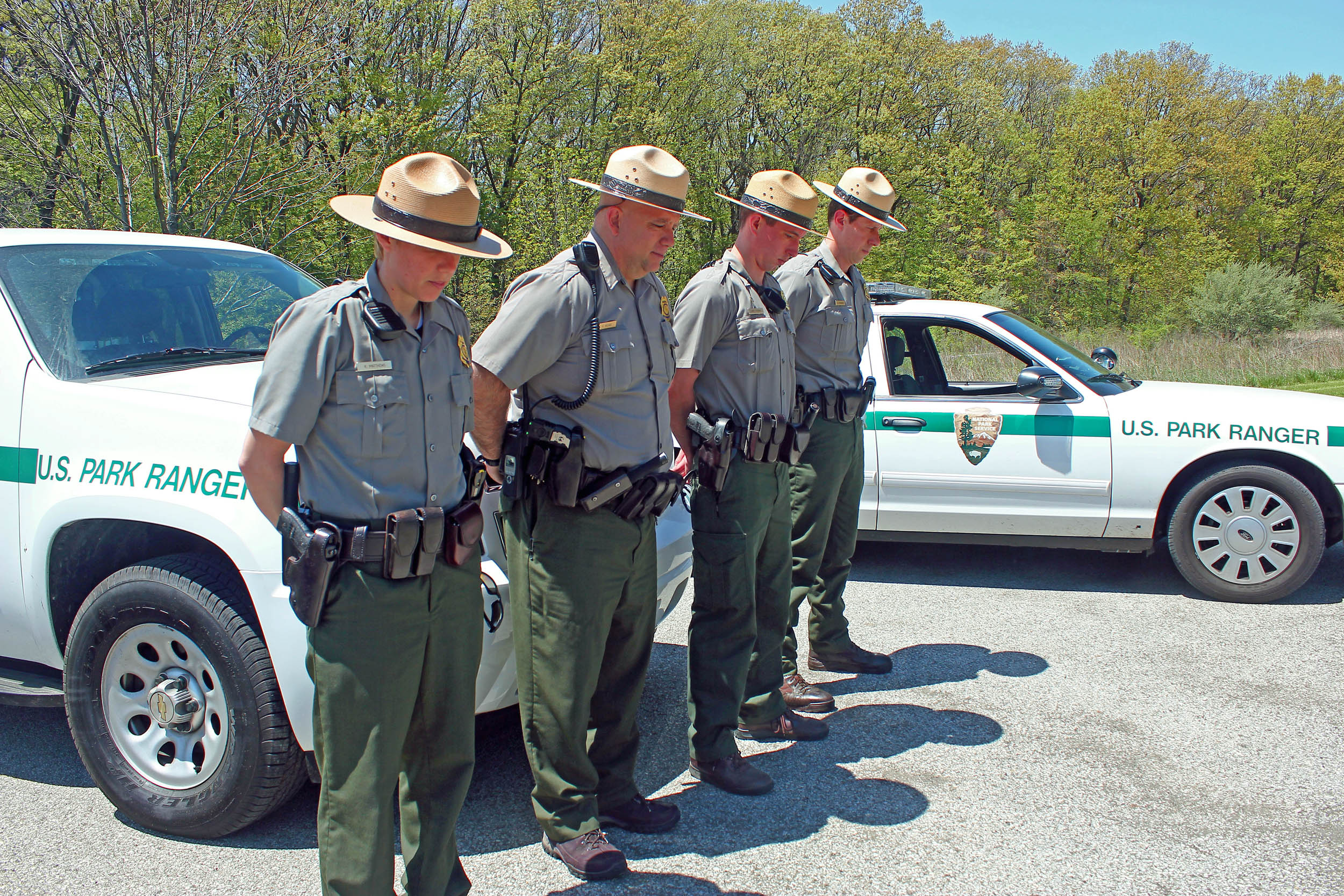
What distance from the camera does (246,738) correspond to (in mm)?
2885

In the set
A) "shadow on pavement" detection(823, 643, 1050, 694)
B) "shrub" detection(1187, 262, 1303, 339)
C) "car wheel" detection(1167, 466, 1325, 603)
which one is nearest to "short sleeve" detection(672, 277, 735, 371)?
"shadow on pavement" detection(823, 643, 1050, 694)

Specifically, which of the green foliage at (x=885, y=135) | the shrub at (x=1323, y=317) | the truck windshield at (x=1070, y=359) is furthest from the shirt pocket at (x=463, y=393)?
the shrub at (x=1323, y=317)

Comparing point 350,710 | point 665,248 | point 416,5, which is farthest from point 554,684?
point 416,5

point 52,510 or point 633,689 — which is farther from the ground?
point 52,510

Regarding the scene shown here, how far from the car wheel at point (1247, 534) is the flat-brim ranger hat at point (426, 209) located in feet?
15.8

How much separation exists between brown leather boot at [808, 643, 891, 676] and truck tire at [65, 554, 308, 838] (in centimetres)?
249

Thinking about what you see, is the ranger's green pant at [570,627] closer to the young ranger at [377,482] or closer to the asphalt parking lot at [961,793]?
the asphalt parking lot at [961,793]

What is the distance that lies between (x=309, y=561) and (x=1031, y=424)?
471 centimetres

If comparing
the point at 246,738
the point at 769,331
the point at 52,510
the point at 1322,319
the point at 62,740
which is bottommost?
the point at 62,740

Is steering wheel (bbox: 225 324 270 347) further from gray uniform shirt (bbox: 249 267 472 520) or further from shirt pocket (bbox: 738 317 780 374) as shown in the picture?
shirt pocket (bbox: 738 317 780 374)

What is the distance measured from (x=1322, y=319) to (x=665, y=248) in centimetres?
3757

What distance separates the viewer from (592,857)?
292 centimetres

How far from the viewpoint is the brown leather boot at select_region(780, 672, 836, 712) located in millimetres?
4242

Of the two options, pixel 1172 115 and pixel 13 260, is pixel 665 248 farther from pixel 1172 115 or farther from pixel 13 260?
pixel 1172 115
